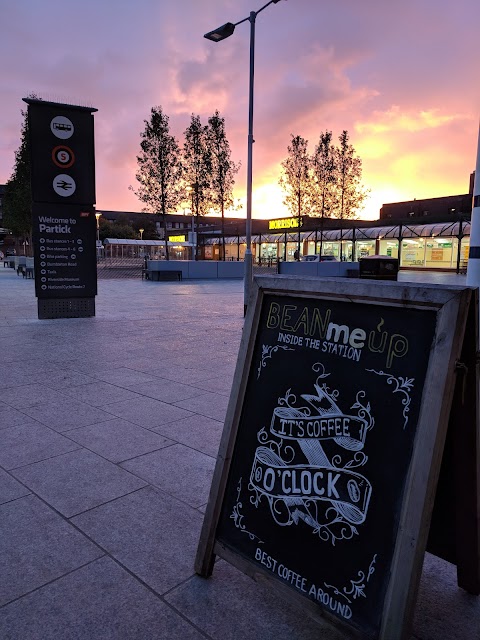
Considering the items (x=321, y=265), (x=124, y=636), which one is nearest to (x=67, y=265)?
(x=124, y=636)

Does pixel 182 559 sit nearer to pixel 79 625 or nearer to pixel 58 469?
pixel 79 625

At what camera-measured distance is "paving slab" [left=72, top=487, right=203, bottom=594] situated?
2469 millimetres

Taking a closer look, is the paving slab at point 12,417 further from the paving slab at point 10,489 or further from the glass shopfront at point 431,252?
the glass shopfront at point 431,252

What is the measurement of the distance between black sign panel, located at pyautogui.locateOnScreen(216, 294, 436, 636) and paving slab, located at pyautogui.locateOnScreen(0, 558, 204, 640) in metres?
0.42

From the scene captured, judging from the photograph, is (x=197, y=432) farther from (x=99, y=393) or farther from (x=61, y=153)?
(x=61, y=153)

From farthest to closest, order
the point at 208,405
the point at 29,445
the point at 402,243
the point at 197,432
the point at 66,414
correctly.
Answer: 1. the point at 402,243
2. the point at 208,405
3. the point at 66,414
4. the point at 197,432
5. the point at 29,445

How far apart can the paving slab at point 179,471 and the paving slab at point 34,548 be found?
0.71 meters

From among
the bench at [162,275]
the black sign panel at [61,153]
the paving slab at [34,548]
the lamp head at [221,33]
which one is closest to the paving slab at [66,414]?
the paving slab at [34,548]

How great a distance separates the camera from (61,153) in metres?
11.0

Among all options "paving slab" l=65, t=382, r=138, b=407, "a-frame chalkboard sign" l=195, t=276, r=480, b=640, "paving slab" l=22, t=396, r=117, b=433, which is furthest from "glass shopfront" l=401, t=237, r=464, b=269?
"a-frame chalkboard sign" l=195, t=276, r=480, b=640

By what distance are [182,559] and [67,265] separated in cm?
993

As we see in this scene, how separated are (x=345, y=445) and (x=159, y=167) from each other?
3966 cm

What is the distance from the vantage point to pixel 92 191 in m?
11.5

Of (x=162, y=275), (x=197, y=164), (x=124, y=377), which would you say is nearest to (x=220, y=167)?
(x=197, y=164)
